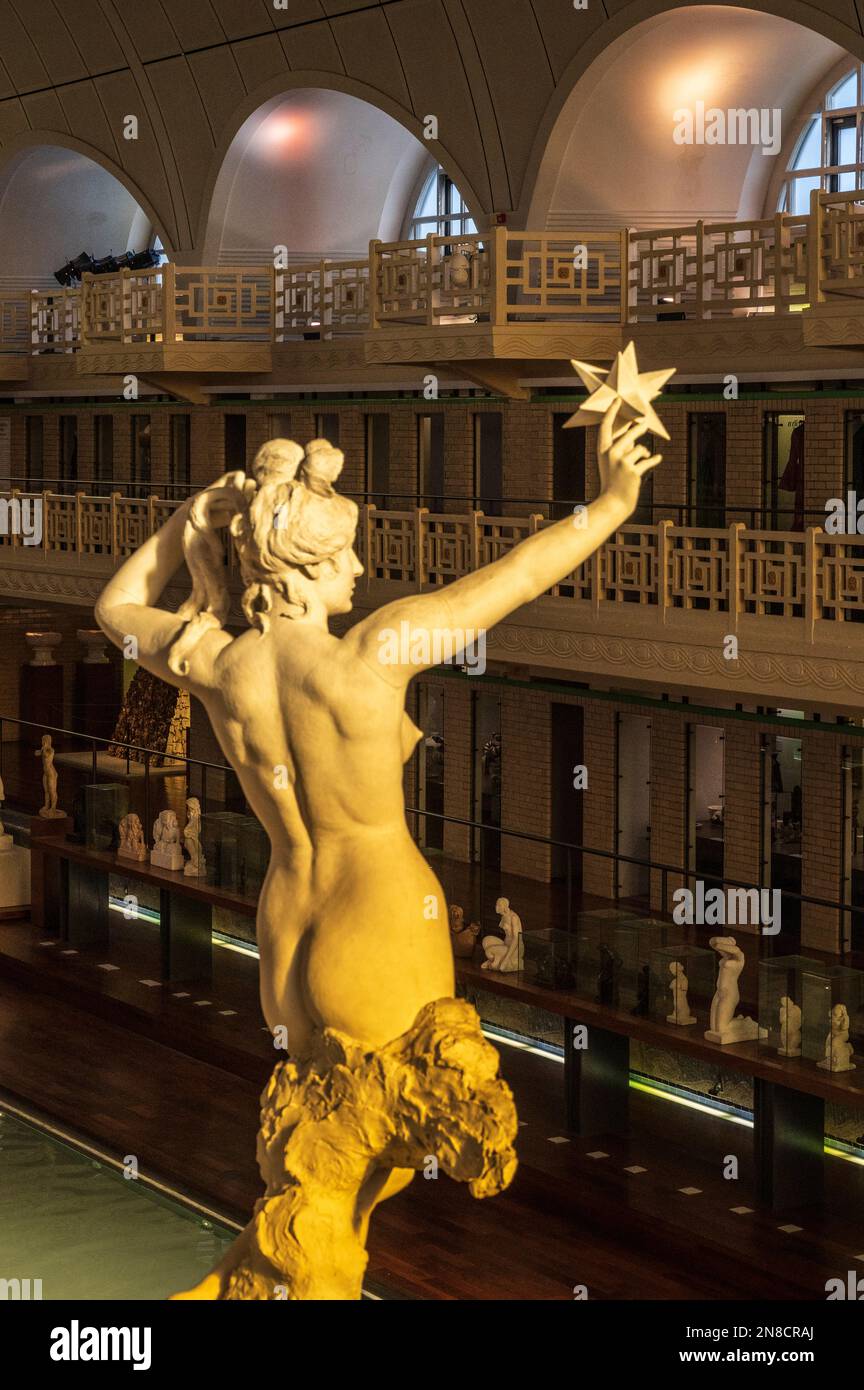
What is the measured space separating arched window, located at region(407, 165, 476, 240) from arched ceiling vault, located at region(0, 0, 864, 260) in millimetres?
2208

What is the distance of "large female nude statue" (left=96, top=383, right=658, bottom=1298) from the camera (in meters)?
4.47

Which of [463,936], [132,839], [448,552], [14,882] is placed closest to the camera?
[463,936]

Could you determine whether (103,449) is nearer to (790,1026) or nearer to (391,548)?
(391,548)

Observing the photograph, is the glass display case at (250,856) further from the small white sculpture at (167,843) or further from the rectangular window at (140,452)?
the rectangular window at (140,452)

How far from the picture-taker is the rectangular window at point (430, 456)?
20172 mm

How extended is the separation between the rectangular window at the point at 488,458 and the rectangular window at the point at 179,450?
4.99 m

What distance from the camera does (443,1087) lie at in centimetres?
441

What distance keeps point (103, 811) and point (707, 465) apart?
19.5 ft

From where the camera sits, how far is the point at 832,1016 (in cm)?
1091

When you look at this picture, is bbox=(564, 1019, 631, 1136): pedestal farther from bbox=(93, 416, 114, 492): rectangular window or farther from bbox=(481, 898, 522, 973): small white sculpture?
bbox=(93, 416, 114, 492): rectangular window

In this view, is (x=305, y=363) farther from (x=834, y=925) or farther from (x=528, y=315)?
(x=834, y=925)

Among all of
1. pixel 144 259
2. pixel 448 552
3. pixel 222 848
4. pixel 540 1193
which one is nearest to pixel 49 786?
pixel 222 848

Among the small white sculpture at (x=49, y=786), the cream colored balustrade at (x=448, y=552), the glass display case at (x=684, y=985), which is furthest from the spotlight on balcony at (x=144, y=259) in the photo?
the glass display case at (x=684, y=985)
